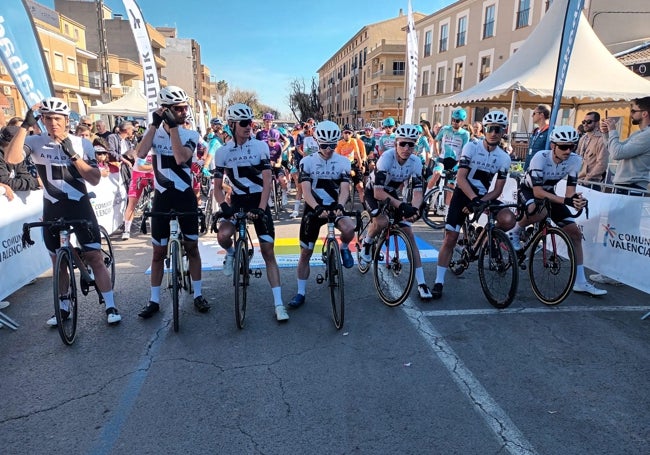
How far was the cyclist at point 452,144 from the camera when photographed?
933 cm

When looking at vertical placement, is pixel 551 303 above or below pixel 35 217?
below

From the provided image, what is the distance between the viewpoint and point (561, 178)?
16.8 feet

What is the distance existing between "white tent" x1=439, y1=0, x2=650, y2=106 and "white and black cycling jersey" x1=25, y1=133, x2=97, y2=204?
8.86 meters

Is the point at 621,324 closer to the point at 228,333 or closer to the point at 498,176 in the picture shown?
the point at 498,176

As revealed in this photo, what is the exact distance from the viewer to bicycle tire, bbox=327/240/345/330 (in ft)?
13.6

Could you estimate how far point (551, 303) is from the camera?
4.80 m

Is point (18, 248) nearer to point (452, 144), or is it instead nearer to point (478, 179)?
point (478, 179)

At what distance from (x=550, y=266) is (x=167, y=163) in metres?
4.43

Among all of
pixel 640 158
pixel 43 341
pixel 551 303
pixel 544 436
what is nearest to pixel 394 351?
pixel 544 436

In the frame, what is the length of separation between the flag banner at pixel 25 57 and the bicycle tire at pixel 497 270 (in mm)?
6664

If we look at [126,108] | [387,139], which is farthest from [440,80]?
[387,139]

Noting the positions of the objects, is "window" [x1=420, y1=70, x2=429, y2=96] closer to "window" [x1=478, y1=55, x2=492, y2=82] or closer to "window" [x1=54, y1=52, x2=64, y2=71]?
"window" [x1=478, y1=55, x2=492, y2=82]

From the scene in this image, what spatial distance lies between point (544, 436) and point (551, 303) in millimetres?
2395

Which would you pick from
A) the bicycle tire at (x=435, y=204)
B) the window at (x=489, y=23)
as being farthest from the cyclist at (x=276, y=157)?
the window at (x=489, y=23)
